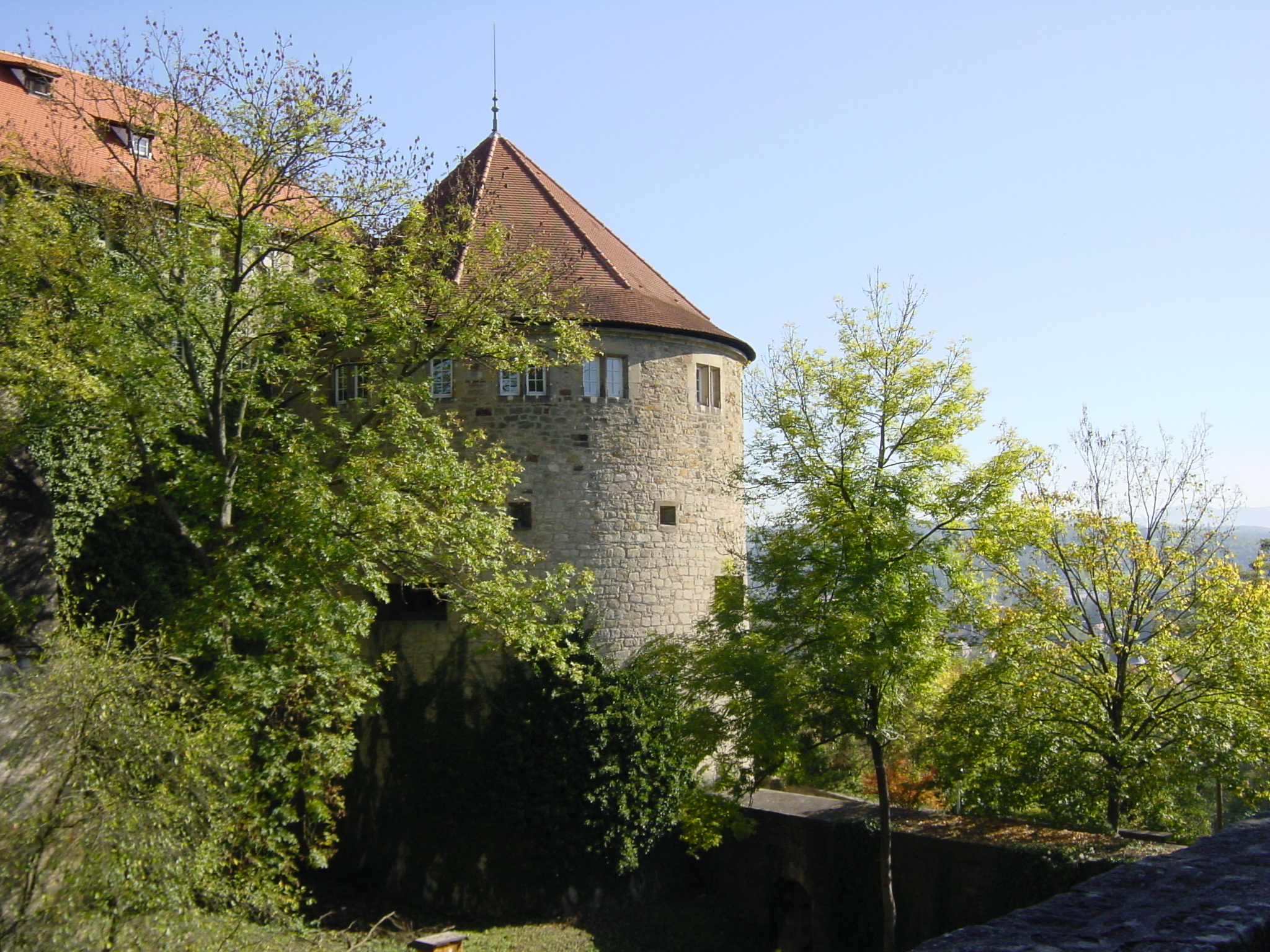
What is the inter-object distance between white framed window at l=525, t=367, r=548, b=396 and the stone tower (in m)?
0.02

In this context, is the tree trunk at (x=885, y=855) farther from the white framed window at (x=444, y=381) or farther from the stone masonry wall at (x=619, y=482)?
the white framed window at (x=444, y=381)

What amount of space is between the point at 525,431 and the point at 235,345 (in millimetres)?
4938

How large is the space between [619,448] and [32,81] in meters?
13.6

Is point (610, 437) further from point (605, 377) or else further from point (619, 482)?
point (605, 377)

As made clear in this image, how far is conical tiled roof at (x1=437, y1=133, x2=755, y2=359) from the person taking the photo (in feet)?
58.5

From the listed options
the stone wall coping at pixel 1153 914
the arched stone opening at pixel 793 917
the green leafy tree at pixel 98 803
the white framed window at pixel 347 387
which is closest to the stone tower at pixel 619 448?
the white framed window at pixel 347 387

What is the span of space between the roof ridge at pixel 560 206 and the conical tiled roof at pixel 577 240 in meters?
0.02

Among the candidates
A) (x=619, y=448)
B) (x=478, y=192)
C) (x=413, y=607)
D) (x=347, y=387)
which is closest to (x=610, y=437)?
(x=619, y=448)

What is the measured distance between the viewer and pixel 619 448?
57.1ft

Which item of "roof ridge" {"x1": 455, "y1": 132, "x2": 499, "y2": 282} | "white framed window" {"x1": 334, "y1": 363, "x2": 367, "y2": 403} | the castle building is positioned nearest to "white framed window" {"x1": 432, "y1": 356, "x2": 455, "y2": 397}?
the castle building

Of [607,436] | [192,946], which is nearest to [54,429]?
[192,946]

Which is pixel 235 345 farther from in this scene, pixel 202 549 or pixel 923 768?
pixel 923 768

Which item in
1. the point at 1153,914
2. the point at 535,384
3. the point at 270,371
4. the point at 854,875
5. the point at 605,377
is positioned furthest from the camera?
the point at 605,377

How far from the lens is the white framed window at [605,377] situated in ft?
57.1
